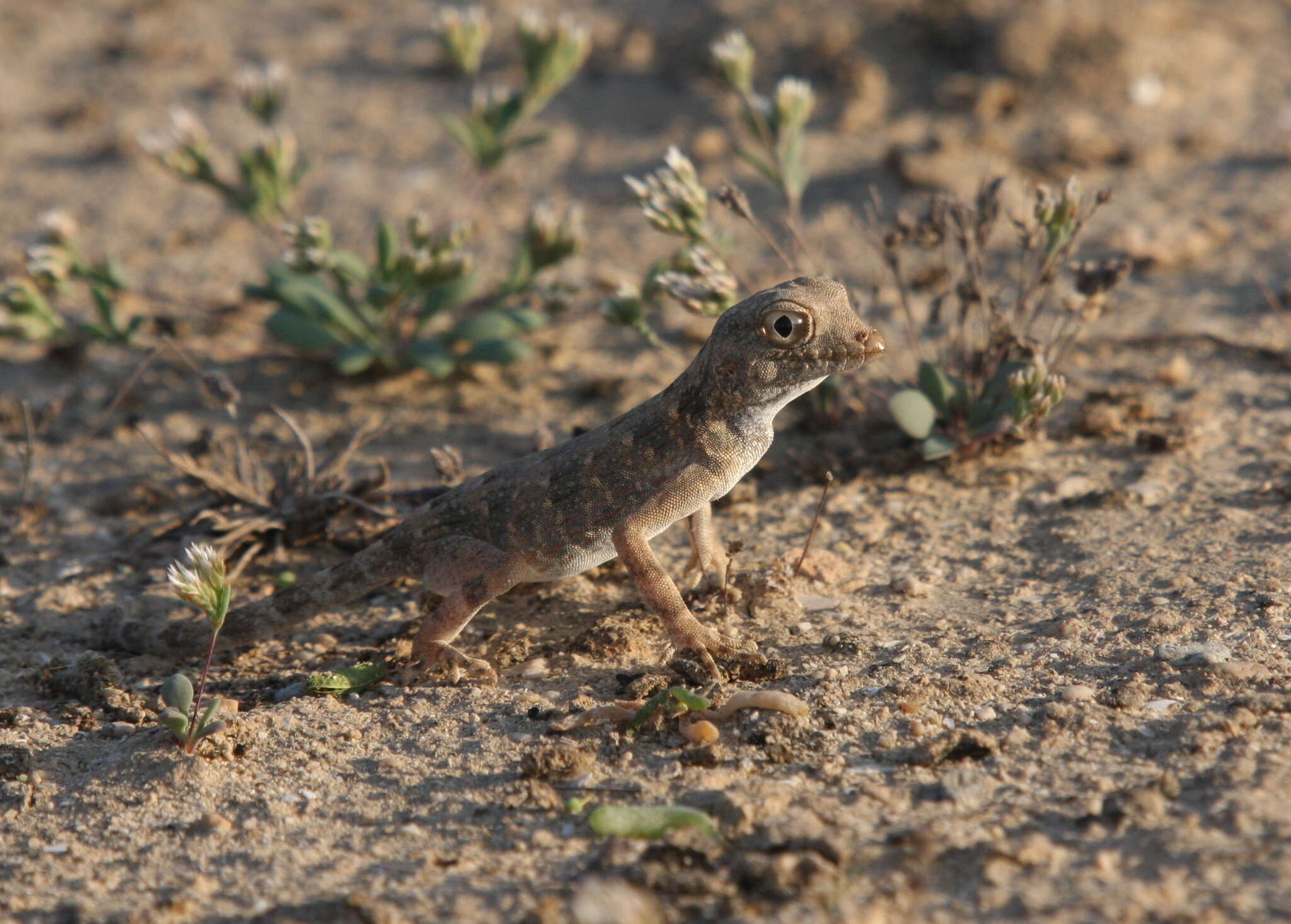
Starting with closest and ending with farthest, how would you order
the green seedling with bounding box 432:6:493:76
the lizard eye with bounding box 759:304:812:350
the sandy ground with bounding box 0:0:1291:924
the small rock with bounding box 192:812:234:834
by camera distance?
the sandy ground with bounding box 0:0:1291:924 < the small rock with bounding box 192:812:234:834 < the lizard eye with bounding box 759:304:812:350 < the green seedling with bounding box 432:6:493:76

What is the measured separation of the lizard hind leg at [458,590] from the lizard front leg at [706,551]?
85 centimetres

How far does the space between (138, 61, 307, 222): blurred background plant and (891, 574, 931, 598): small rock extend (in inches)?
176

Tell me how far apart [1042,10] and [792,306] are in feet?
21.7

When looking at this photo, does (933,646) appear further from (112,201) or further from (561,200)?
(112,201)

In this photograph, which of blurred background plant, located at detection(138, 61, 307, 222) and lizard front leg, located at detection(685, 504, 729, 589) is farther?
blurred background plant, located at detection(138, 61, 307, 222)

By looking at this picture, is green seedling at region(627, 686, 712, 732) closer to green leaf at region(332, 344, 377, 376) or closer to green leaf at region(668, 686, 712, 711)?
green leaf at region(668, 686, 712, 711)

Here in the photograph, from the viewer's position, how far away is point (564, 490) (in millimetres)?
4887

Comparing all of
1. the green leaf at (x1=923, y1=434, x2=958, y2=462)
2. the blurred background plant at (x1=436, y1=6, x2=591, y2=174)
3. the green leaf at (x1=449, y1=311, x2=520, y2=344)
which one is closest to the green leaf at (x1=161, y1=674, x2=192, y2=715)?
the green leaf at (x1=449, y1=311, x2=520, y2=344)

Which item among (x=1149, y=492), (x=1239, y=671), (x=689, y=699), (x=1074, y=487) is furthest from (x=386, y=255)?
(x=1239, y=671)

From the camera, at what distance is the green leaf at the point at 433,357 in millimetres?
6820

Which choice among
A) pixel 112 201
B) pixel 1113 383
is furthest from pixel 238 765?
pixel 112 201

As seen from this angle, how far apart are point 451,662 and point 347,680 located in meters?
0.42

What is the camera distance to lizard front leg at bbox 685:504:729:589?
5.22m

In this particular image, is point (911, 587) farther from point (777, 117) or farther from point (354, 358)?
point (354, 358)
